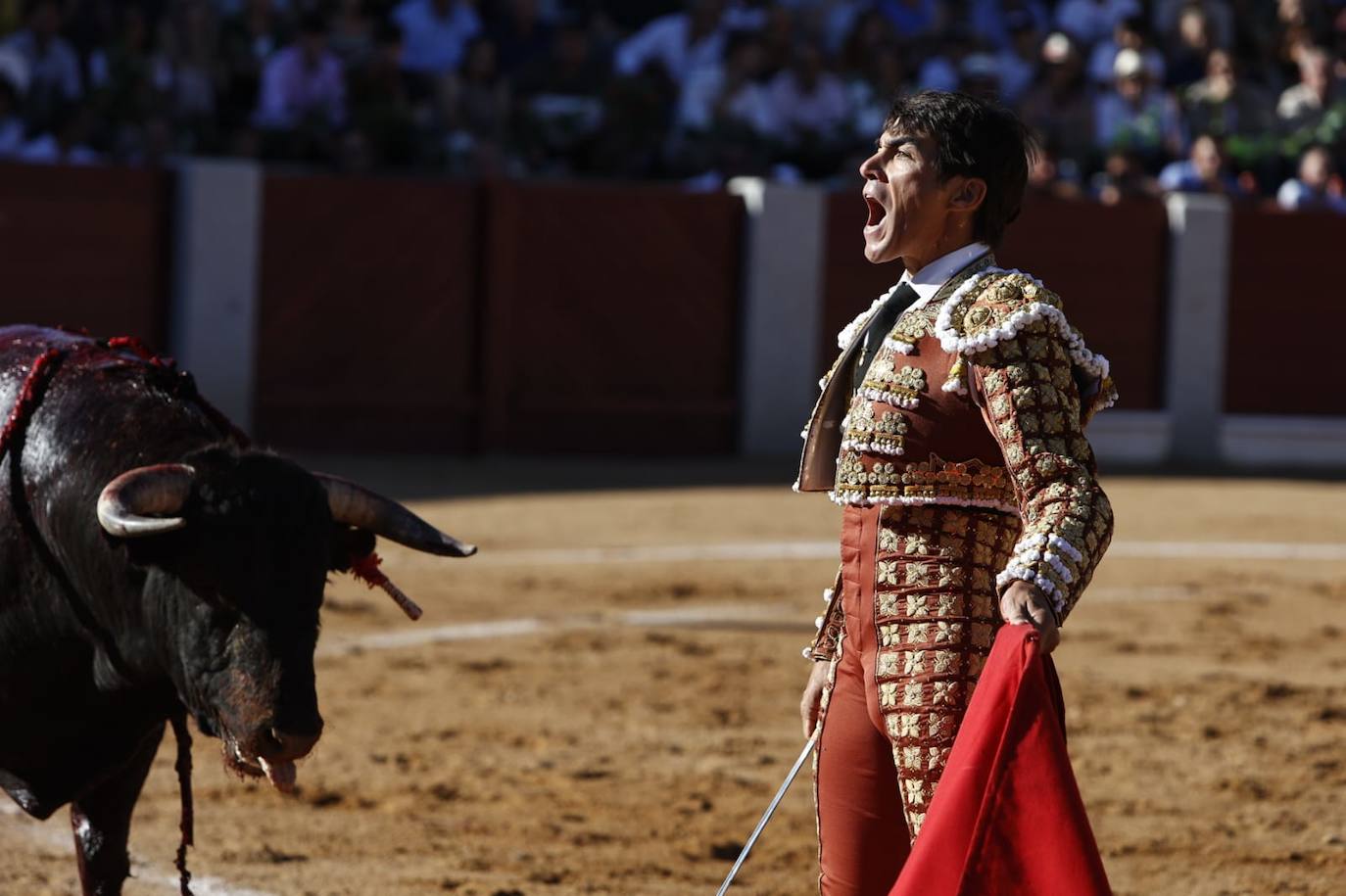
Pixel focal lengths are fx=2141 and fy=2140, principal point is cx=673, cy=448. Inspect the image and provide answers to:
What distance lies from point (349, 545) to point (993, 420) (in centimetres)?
107

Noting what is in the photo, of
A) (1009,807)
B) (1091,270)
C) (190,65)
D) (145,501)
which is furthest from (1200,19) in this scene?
(1009,807)

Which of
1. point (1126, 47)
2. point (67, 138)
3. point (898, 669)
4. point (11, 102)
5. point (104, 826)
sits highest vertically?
point (1126, 47)

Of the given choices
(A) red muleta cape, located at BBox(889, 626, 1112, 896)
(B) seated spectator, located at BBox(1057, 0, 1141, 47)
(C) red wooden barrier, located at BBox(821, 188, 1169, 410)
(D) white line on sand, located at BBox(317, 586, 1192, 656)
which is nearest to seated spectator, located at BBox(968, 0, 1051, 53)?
(B) seated spectator, located at BBox(1057, 0, 1141, 47)

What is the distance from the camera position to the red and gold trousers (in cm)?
234

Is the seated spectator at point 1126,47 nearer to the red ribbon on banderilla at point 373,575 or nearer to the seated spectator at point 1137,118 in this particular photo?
the seated spectator at point 1137,118

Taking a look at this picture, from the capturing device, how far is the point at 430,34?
11523 mm

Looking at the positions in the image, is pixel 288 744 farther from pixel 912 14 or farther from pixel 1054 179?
pixel 912 14

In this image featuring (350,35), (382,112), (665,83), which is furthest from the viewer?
(665,83)

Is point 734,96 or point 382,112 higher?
point 734,96

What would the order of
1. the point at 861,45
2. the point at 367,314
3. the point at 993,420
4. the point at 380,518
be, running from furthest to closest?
the point at 861,45 < the point at 367,314 < the point at 380,518 < the point at 993,420

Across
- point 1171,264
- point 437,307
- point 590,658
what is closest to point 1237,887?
point 590,658

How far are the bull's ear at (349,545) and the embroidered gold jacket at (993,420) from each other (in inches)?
31.2

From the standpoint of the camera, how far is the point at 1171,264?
11.8 m

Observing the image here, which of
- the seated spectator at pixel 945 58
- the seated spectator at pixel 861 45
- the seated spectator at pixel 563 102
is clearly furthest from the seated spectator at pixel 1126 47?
the seated spectator at pixel 563 102
